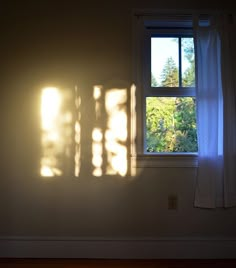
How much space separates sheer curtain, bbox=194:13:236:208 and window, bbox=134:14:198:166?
0.58 feet

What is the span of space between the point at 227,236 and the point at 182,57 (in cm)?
172

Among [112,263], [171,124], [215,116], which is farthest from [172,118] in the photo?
[112,263]

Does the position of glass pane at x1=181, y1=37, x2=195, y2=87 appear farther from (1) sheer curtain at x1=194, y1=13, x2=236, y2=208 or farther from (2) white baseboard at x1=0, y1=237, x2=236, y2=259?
(2) white baseboard at x1=0, y1=237, x2=236, y2=259

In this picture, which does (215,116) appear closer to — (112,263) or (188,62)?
(188,62)

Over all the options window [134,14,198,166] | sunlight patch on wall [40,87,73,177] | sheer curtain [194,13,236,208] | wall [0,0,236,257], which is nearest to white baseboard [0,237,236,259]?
wall [0,0,236,257]

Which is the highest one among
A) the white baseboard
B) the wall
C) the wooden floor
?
the wall

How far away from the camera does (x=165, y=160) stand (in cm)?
295

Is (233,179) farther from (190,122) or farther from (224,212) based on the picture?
(190,122)

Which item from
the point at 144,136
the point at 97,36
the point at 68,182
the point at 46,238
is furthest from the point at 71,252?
the point at 97,36

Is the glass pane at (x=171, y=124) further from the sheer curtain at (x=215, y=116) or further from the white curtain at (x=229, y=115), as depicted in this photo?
the white curtain at (x=229, y=115)

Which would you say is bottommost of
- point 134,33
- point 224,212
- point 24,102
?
point 224,212

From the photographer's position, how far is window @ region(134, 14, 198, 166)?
3.05 m

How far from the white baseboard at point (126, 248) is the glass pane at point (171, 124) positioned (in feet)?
2.78

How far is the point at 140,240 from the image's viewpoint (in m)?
2.93
